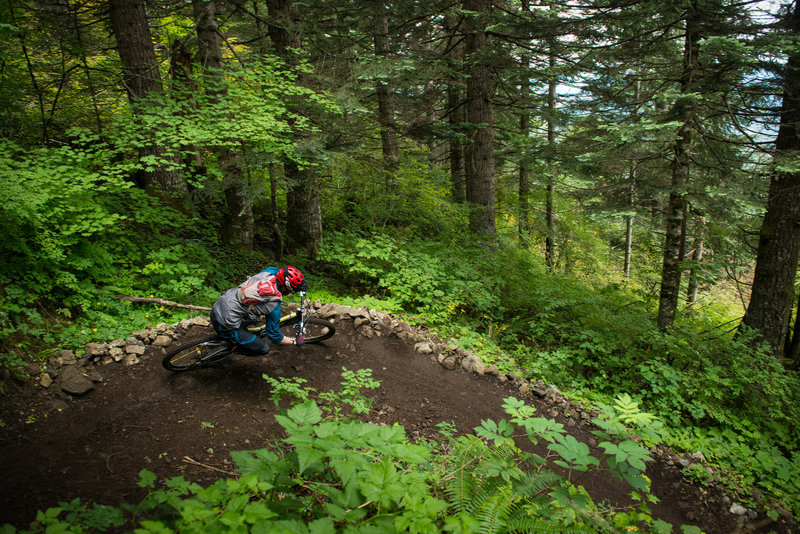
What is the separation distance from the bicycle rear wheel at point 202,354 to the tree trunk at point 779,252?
373 inches

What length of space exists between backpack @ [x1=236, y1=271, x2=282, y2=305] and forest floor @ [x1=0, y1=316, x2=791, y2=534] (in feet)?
3.67

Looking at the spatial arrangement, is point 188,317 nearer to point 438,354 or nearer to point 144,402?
point 144,402

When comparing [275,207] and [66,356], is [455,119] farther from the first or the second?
[66,356]

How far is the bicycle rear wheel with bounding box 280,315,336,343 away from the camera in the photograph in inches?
214

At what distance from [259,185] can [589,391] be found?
23.1ft

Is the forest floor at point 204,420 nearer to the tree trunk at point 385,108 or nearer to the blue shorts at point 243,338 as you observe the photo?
the blue shorts at point 243,338

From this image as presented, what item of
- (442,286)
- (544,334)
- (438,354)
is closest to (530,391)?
(438,354)

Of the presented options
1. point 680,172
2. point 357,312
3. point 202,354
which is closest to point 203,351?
point 202,354

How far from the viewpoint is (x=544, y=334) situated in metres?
7.39

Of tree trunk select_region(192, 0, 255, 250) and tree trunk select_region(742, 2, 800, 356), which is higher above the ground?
tree trunk select_region(192, 0, 255, 250)

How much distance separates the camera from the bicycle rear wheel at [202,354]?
179 inches

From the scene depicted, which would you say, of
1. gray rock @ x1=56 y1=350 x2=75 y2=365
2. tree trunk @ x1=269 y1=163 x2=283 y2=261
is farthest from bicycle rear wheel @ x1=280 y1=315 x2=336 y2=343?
tree trunk @ x1=269 y1=163 x2=283 y2=261

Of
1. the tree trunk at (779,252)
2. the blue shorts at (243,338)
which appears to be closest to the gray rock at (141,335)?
the blue shorts at (243,338)

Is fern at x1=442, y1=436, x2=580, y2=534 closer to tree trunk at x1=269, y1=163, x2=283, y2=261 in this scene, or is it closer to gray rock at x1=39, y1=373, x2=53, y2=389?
gray rock at x1=39, y1=373, x2=53, y2=389
